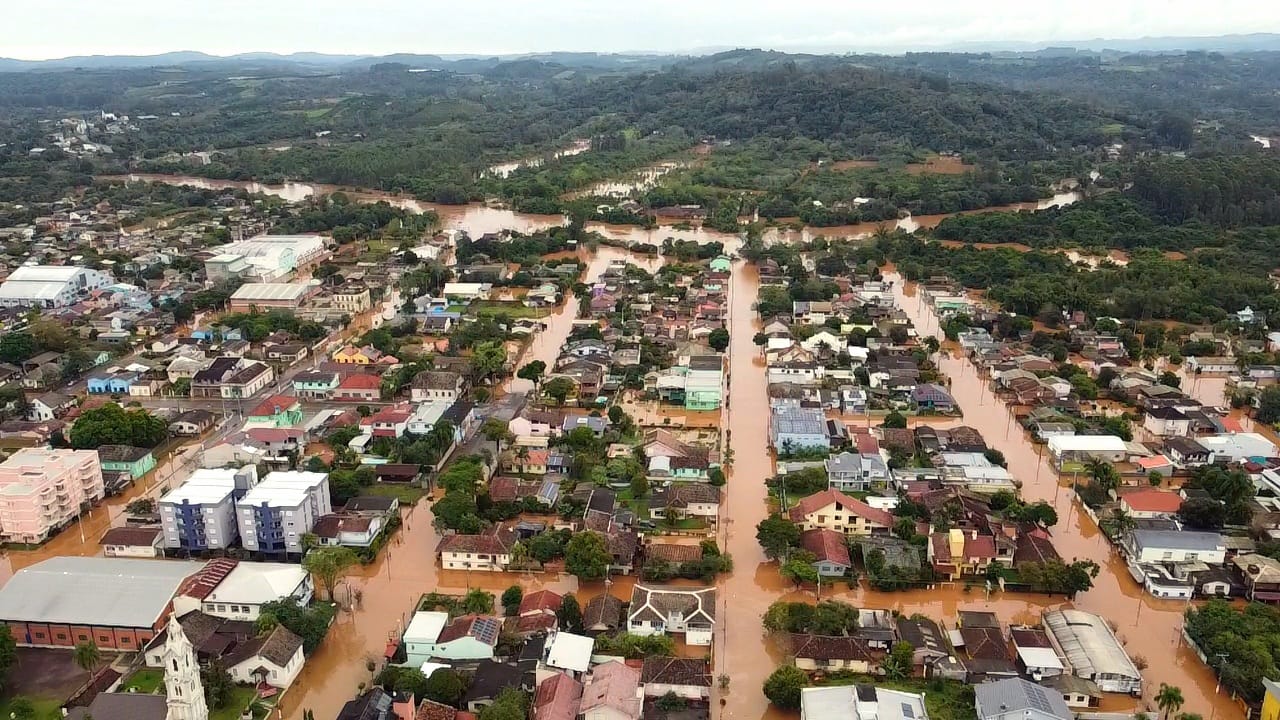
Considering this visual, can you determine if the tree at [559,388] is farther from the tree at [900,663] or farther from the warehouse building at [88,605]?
the tree at [900,663]

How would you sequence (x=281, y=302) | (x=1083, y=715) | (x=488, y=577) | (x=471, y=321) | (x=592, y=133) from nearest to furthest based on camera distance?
(x=1083, y=715) < (x=488, y=577) < (x=471, y=321) < (x=281, y=302) < (x=592, y=133)

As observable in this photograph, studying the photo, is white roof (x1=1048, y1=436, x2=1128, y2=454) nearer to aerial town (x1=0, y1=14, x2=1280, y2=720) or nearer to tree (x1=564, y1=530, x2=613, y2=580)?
aerial town (x1=0, y1=14, x2=1280, y2=720)

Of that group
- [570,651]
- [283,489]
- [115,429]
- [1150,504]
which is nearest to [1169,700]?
[1150,504]

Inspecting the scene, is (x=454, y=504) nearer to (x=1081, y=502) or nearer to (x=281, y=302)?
(x=1081, y=502)

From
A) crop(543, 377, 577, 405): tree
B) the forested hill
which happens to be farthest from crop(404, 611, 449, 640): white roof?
the forested hill

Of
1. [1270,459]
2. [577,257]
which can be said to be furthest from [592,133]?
[1270,459]
